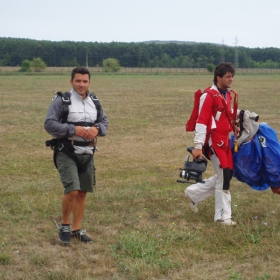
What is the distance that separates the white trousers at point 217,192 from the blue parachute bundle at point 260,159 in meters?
0.34

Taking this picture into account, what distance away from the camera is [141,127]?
49.5ft

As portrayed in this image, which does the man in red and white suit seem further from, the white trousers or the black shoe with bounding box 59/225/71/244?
the black shoe with bounding box 59/225/71/244

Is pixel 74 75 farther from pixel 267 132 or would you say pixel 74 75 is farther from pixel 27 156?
pixel 27 156

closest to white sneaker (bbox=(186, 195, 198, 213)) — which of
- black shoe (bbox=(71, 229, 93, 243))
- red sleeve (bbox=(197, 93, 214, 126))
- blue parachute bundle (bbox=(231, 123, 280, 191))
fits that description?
blue parachute bundle (bbox=(231, 123, 280, 191))

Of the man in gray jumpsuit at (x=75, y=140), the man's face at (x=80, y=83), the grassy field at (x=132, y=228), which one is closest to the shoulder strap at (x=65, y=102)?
the man in gray jumpsuit at (x=75, y=140)

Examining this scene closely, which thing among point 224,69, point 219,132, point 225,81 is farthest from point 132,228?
point 224,69

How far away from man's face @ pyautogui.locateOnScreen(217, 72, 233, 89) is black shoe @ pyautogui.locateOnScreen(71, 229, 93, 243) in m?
2.29

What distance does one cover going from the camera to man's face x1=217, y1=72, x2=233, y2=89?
5.71 m

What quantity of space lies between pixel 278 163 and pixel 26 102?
1832 cm

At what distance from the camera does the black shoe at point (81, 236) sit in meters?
5.13

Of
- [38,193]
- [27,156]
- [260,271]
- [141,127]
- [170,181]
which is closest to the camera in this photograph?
[260,271]

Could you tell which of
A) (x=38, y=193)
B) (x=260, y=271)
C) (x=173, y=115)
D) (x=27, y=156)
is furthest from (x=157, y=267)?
(x=173, y=115)

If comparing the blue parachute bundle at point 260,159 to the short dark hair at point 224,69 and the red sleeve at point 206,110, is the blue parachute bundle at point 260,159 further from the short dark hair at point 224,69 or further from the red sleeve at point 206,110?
the short dark hair at point 224,69

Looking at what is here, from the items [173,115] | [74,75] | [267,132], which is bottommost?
[173,115]
